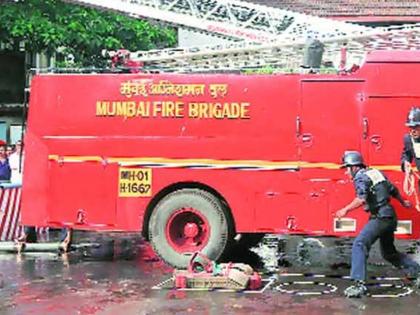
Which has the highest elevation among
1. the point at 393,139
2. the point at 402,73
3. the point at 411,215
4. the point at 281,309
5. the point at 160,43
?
the point at 160,43

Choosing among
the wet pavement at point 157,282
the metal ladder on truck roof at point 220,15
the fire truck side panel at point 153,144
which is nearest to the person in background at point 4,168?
the wet pavement at point 157,282

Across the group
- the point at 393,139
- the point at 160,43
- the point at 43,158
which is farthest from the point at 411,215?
the point at 160,43

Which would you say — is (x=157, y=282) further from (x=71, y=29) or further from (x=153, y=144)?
(x=71, y=29)

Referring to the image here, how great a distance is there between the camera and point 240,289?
10.2m

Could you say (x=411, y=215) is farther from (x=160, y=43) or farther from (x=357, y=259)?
(x=160, y=43)

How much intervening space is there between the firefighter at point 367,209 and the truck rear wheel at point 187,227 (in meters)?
1.98

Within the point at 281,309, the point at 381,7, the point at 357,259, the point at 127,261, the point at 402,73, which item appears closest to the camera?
the point at 281,309

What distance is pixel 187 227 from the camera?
11.7 m

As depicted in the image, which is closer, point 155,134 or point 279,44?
point 155,134

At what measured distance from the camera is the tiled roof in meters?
29.4

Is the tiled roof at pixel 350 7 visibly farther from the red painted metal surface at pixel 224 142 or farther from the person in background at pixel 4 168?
the red painted metal surface at pixel 224 142

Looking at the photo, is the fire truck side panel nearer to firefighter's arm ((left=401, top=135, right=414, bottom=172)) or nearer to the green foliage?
firefighter's arm ((left=401, top=135, right=414, bottom=172))

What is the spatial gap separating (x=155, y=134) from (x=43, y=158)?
1.57 meters

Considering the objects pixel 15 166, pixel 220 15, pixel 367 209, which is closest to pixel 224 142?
pixel 367 209
